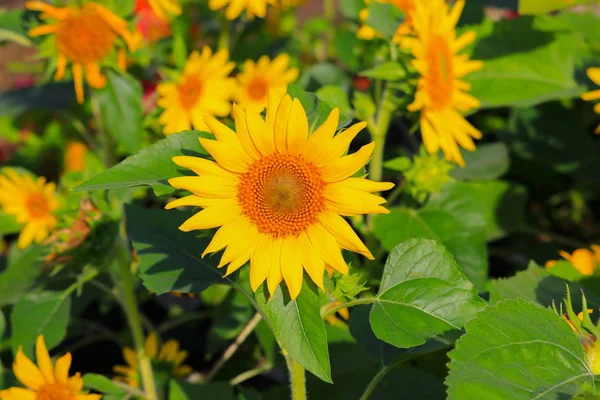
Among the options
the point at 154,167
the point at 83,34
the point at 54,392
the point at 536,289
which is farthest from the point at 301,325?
the point at 83,34

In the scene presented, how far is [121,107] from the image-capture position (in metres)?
1.62

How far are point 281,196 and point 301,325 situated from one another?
0.50 ft

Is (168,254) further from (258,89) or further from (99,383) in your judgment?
(258,89)

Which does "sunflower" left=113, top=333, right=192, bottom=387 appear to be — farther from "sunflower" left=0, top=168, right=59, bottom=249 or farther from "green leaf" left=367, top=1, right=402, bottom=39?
"green leaf" left=367, top=1, right=402, bottom=39

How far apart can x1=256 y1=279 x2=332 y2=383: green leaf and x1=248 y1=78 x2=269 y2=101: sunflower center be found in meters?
1.06

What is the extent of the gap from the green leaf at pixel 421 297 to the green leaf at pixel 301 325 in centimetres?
8

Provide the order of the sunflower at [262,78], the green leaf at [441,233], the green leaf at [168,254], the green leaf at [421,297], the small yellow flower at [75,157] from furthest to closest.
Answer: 1. the small yellow flower at [75,157]
2. the sunflower at [262,78]
3. the green leaf at [441,233]
4. the green leaf at [168,254]
5. the green leaf at [421,297]

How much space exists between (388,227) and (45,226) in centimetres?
81

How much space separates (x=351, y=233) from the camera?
79cm

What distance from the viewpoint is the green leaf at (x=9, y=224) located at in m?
1.68

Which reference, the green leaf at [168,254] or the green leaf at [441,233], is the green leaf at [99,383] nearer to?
the green leaf at [168,254]

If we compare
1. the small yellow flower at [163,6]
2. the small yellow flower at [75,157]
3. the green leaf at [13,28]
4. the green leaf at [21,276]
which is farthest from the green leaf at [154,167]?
the small yellow flower at [75,157]

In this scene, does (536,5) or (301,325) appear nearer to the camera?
(301,325)

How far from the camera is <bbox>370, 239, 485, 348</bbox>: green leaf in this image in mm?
829
